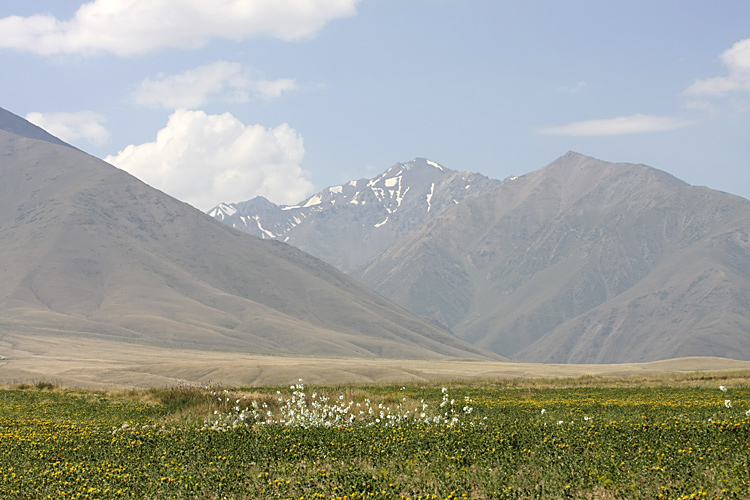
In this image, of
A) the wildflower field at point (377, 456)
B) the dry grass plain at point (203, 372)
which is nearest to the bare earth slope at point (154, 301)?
the dry grass plain at point (203, 372)

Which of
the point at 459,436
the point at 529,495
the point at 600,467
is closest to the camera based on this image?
the point at 529,495

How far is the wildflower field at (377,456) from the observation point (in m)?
10.8

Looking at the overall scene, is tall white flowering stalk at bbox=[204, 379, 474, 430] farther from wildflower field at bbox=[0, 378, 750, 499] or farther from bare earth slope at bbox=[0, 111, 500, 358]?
bare earth slope at bbox=[0, 111, 500, 358]

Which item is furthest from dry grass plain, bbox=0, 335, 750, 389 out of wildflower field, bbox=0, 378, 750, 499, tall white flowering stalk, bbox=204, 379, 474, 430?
wildflower field, bbox=0, 378, 750, 499

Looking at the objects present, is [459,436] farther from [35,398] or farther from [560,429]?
[35,398]

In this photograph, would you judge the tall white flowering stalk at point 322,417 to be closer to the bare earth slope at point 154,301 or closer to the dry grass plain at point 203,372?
the dry grass plain at point 203,372

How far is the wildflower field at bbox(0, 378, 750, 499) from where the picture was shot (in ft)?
35.3

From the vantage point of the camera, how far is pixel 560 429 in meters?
14.9

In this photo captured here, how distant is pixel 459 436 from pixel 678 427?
4394mm

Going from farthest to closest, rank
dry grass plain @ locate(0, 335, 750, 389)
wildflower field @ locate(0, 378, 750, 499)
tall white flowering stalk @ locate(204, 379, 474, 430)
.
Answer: dry grass plain @ locate(0, 335, 750, 389) < tall white flowering stalk @ locate(204, 379, 474, 430) < wildflower field @ locate(0, 378, 750, 499)

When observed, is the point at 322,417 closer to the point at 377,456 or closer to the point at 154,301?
the point at 377,456

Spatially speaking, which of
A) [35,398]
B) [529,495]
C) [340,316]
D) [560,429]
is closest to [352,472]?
[529,495]

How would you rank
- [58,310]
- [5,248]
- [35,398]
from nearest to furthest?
[35,398] → [58,310] → [5,248]

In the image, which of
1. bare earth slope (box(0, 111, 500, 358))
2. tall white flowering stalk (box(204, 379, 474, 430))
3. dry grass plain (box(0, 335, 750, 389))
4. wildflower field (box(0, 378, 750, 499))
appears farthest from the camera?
bare earth slope (box(0, 111, 500, 358))
